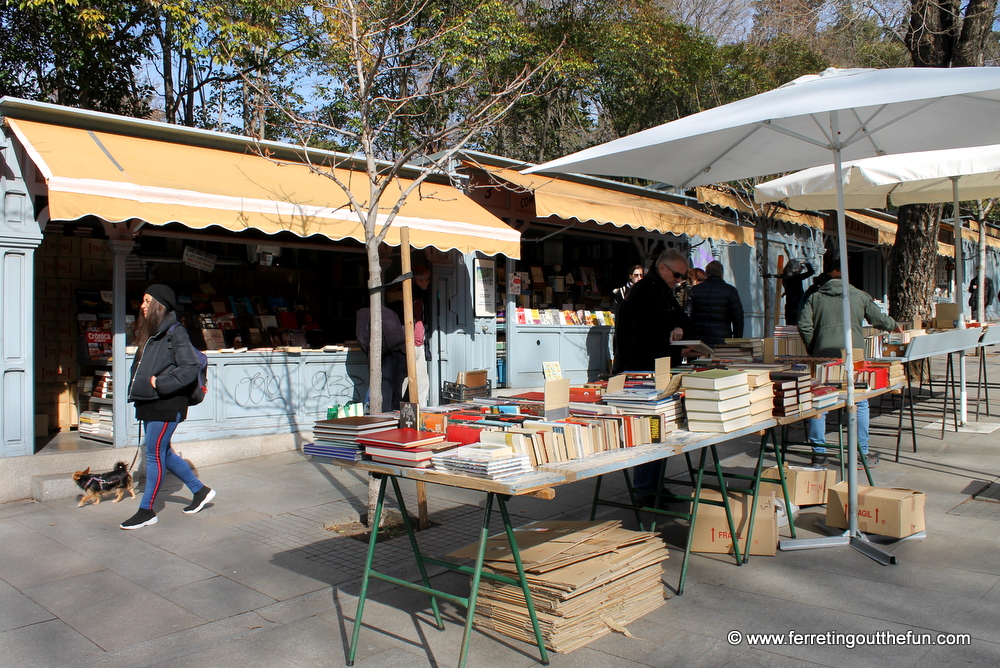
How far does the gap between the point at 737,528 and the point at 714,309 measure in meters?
4.03

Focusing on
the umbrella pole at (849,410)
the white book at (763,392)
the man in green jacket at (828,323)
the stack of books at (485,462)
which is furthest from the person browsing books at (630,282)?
the stack of books at (485,462)

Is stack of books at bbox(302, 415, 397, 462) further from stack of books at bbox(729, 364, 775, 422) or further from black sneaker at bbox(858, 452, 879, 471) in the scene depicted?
black sneaker at bbox(858, 452, 879, 471)

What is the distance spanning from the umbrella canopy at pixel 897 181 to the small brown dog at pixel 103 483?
648 cm

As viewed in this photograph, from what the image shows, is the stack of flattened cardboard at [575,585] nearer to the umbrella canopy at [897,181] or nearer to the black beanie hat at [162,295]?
the black beanie hat at [162,295]

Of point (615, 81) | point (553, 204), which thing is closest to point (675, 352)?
point (553, 204)

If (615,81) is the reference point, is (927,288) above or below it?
below

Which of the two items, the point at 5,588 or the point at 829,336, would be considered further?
the point at 829,336

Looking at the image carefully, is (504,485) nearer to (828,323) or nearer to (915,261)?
(828,323)

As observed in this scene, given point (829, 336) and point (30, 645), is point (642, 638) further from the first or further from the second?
point (829, 336)

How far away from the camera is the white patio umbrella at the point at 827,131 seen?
4.21m

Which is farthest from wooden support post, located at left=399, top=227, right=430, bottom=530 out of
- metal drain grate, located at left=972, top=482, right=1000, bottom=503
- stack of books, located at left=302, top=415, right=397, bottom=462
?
metal drain grate, located at left=972, top=482, right=1000, bottom=503

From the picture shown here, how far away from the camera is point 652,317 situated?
5441 mm

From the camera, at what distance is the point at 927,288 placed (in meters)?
11.4

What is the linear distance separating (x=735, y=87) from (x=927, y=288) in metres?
7.93
